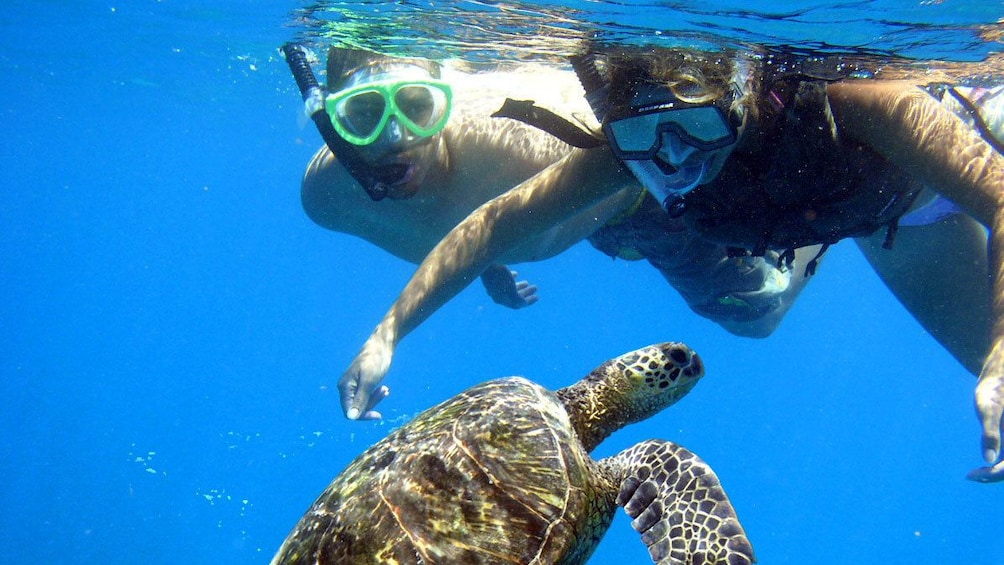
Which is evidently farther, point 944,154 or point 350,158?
point 350,158

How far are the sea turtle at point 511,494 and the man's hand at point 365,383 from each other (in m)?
0.71

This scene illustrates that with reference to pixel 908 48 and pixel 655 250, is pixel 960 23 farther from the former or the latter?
pixel 655 250

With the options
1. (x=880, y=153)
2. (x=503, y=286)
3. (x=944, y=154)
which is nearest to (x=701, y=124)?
(x=880, y=153)

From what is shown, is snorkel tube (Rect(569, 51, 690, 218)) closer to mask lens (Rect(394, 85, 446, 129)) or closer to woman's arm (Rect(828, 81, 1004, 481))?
woman's arm (Rect(828, 81, 1004, 481))

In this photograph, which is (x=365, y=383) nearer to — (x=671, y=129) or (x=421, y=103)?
(x=671, y=129)

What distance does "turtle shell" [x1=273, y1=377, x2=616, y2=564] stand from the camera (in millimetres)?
2242

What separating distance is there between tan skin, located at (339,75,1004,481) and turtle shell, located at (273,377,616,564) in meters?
1.02

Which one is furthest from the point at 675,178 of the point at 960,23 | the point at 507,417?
the point at 960,23

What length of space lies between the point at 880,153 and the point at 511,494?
2.88 metres

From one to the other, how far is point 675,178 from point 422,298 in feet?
6.06

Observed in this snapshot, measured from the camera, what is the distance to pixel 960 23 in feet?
15.8

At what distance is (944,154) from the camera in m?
3.18

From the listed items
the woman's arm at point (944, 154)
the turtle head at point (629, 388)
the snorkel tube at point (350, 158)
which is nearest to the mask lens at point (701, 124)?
the woman's arm at point (944, 154)

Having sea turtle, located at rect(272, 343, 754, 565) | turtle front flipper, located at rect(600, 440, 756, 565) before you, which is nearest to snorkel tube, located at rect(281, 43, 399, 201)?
sea turtle, located at rect(272, 343, 754, 565)
